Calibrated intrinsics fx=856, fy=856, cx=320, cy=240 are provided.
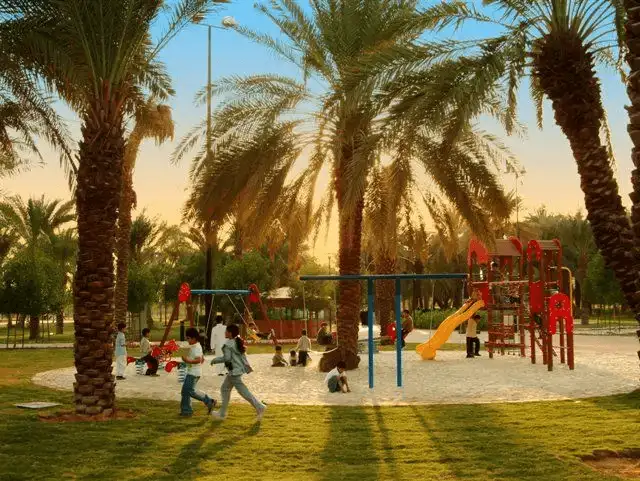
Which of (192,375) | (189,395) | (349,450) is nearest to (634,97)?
(349,450)

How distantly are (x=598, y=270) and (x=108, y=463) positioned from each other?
47.0 meters

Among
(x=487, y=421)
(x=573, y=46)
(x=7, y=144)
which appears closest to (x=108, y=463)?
(x=487, y=421)

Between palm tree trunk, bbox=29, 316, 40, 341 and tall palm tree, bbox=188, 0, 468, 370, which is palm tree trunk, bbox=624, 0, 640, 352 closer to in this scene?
tall palm tree, bbox=188, 0, 468, 370

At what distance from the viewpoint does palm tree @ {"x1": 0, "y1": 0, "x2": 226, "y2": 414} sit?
43.0 feet

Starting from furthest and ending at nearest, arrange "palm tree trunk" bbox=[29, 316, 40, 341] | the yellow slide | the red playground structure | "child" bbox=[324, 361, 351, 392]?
"palm tree trunk" bbox=[29, 316, 40, 341] → the yellow slide → the red playground structure → "child" bbox=[324, 361, 351, 392]

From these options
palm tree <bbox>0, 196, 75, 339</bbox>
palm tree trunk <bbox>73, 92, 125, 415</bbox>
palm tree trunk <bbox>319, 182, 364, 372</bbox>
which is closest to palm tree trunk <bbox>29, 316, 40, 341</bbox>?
palm tree <bbox>0, 196, 75, 339</bbox>

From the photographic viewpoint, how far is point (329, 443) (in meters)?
10.8

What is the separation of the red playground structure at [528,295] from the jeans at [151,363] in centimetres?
847

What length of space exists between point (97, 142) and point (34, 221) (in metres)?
33.3

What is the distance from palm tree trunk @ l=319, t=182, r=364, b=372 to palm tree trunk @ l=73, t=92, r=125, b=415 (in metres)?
8.44

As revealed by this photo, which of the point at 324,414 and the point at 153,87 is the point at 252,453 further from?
the point at 153,87

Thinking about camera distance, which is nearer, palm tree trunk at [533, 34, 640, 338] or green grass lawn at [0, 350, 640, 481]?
green grass lawn at [0, 350, 640, 481]

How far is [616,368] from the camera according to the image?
71.0 feet

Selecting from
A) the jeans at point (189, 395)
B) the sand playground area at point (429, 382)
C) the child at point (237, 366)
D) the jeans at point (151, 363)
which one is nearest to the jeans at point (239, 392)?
the child at point (237, 366)
